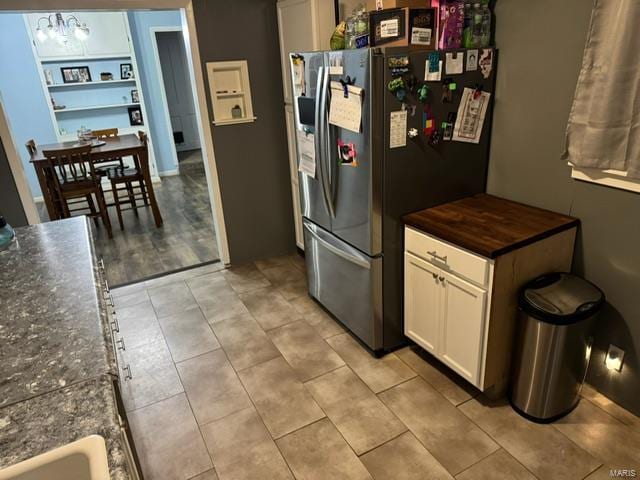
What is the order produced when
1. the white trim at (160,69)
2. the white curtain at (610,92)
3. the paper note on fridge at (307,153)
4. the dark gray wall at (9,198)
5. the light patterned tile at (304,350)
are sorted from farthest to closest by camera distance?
1. the white trim at (160,69)
2. the dark gray wall at (9,198)
3. the paper note on fridge at (307,153)
4. the light patterned tile at (304,350)
5. the white curtain at (610,92)

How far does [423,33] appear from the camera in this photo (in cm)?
216

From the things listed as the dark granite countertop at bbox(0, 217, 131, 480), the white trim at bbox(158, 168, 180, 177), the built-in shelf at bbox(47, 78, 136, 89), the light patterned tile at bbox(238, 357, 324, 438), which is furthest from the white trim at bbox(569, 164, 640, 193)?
the built-in shelf at bbox(47, 78, 136, 89)

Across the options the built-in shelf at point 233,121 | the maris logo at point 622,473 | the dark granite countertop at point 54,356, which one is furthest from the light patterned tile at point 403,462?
the built-in shelf at point 233,121

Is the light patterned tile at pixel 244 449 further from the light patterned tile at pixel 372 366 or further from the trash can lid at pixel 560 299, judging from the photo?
the trash can lid at pixel 560 299

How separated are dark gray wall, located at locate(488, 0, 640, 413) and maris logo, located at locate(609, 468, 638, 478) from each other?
371mm

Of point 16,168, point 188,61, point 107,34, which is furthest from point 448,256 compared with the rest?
point 107,34

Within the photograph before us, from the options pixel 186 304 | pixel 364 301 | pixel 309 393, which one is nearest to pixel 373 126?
pixel 364 301

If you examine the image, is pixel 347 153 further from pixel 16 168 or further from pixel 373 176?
pixel 16 168

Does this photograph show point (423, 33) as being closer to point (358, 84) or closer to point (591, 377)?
point (358, 84)

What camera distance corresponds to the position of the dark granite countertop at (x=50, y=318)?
3.89ft

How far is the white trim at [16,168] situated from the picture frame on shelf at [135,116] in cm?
390

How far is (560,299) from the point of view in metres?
1.96

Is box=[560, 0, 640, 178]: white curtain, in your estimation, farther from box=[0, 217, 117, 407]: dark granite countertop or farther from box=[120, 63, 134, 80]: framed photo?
box=[120, 63, 134, 80]: framed photo

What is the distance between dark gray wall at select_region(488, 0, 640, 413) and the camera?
1996 mm
